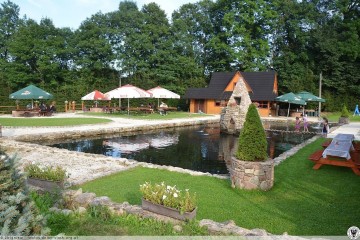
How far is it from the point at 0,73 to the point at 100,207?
4120 cm

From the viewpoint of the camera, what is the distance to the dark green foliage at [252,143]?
748cm

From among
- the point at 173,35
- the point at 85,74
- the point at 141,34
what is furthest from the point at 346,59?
the point at 85,74

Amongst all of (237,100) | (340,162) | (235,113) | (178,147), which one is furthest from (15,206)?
(237,100)

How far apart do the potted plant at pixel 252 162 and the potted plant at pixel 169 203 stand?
2.78 m

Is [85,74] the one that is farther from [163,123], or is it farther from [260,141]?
[260,141]

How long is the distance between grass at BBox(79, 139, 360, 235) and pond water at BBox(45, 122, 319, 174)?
2.83m

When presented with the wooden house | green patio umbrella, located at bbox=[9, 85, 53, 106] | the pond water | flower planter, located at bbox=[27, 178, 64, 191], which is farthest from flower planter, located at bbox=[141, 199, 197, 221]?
the wooden house

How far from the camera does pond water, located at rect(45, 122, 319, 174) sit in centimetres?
1209

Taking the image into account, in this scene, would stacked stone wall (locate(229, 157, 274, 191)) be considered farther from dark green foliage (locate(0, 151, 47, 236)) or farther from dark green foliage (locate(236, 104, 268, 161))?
dark green foliage (locate(0, 151, 47, 236))

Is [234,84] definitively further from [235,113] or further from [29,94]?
[29,94]

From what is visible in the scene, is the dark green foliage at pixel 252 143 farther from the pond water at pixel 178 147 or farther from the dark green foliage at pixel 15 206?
the dark green foliage at pixel 15 206

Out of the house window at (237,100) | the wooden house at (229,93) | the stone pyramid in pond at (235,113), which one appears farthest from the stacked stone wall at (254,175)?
the wooden house at (229,93)

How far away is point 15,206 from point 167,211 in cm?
258

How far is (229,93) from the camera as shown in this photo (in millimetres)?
35156
